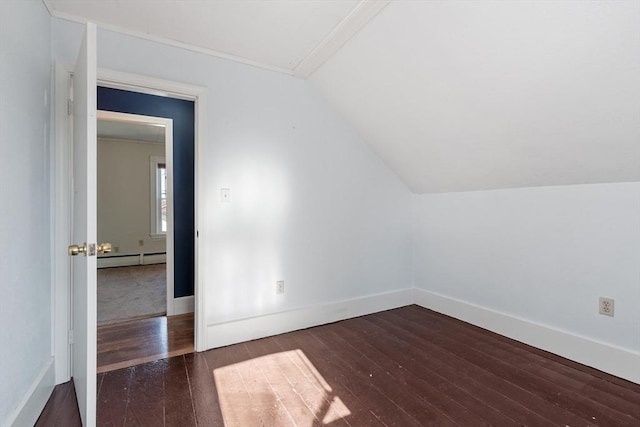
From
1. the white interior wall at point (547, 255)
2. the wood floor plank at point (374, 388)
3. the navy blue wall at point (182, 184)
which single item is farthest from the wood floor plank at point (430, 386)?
the navy blue wall at point (182, 184)

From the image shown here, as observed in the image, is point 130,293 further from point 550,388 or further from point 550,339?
point 550,339

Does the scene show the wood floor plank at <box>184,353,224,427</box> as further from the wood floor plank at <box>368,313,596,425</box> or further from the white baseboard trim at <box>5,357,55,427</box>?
the wood floor plank at <box>368,313,596,425</box>

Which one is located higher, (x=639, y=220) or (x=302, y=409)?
(x=639, y=220)

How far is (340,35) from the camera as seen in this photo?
7.01 feet

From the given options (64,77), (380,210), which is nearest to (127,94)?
(64,77)

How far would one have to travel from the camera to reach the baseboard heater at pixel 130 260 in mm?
5668

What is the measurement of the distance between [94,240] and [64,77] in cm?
131

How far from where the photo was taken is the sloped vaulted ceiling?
1.49 m

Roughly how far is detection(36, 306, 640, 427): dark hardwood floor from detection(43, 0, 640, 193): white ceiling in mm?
1356

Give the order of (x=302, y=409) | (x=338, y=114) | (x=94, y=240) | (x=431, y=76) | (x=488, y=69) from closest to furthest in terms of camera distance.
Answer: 1. (x=94, y=240)
2. (x=302, y=409)
3. (x=488, y=69)
4. (x=431, y=76)
5. (x=338, y=114)

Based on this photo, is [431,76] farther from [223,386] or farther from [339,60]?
[223,386]

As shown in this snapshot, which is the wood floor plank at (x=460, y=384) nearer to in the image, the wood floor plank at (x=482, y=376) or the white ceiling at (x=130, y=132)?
the wood floor plank at (x=482, y=376)

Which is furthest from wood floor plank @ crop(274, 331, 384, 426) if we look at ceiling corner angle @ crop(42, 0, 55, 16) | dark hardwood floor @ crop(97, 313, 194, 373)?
ceiling corner angle @ crop(42, 0, 55, 16)

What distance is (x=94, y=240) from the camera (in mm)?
1328
